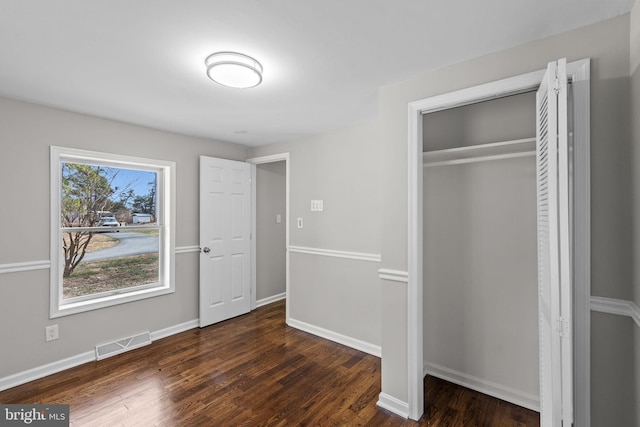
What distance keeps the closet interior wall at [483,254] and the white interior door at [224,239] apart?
2515 mm

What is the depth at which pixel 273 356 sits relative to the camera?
2.93 m

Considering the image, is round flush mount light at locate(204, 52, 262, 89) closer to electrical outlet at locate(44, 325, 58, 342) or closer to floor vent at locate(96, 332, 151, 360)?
electrical outlet at locate(44, 325, 58, 342)

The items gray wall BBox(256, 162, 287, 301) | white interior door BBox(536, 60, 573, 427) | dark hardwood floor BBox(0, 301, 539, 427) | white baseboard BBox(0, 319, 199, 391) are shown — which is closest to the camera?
white interior door BBox(536, 60, 573, 427)

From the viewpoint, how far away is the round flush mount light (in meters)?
1.75

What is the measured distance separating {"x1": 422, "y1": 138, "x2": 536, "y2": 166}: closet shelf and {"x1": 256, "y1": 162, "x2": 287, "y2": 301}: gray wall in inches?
105

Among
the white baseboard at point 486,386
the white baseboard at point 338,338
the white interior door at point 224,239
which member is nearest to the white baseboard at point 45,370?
the white interior door at point 224,239

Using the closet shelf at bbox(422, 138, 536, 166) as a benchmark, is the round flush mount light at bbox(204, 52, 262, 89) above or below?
above

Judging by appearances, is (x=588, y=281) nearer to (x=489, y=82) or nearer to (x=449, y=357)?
(x=489, y=82)

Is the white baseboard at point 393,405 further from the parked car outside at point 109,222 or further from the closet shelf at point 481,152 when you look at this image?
the parked car outside at point 109,222

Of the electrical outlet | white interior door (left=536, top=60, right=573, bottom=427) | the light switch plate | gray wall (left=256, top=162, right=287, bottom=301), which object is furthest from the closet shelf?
the electrical outlet

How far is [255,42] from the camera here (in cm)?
163

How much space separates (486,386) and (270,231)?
3.30 metres

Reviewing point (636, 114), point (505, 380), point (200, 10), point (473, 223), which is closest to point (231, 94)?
point (200, 10)

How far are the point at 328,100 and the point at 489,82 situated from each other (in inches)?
46.9
